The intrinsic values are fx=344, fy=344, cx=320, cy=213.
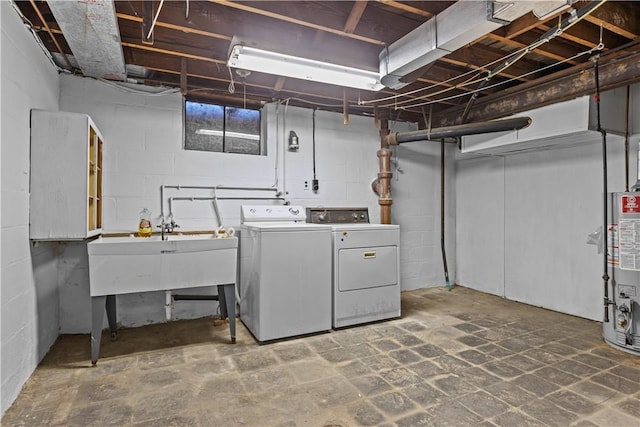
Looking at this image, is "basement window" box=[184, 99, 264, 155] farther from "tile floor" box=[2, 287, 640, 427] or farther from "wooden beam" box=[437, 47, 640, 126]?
"wooden beam" box=[437, 47, 640, 126]

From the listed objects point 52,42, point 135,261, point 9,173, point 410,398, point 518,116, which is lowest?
point 410,398

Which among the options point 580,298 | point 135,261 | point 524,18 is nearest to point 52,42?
point 135,261

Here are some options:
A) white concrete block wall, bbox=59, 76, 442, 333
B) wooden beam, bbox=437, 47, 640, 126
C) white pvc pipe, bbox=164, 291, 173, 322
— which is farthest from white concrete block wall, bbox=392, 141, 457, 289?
white pvc pipe, bbox=164, 291, 173, 322

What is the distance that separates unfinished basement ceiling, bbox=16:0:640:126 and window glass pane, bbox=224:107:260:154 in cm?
16

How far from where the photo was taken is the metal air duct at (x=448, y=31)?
194 centimetres

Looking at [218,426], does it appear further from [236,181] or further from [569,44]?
[569,44]

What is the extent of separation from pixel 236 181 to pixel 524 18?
2.98m

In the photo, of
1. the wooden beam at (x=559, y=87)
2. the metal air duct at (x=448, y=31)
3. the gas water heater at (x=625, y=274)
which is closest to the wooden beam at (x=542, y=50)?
the wooden beam at (x=559, y=87)

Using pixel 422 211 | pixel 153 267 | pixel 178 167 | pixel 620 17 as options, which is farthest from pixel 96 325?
pixel 620 17

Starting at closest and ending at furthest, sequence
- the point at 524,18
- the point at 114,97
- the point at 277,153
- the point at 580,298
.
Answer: the point at 524,18 → the point at 114,97 → the point at 580,298 → the point at 277,153

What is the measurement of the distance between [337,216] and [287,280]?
1.12 meters

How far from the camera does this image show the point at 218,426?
1.88 metres

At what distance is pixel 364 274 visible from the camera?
353 centimetres

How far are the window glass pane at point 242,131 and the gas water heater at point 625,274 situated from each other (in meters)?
3.56
